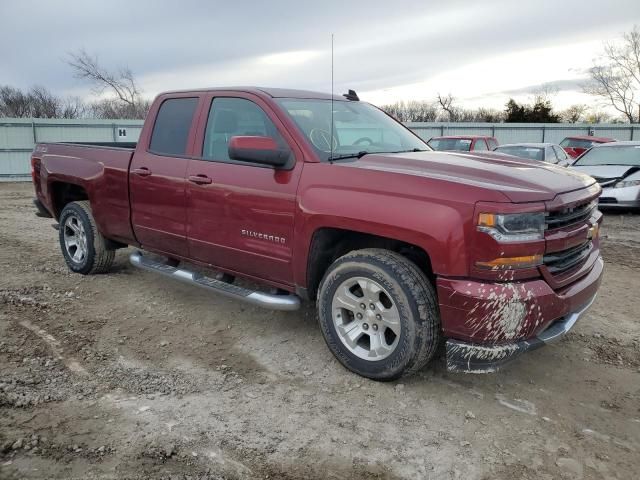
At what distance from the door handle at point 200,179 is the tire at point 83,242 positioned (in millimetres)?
1906

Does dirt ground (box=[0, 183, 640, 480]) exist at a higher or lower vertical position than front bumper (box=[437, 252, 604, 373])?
lower

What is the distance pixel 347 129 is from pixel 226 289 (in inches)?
63.8

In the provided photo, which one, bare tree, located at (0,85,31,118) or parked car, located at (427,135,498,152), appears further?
bare tree, located at (0,85,31,118)

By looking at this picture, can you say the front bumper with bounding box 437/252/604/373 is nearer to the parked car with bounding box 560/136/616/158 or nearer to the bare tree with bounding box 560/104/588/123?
the parked car with bounding box 560/136/616/158

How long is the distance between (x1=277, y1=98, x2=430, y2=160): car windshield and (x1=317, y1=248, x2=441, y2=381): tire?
0.87 m

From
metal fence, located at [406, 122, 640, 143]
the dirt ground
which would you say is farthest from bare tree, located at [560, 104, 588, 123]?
the dirt ground

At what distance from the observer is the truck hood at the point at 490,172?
3135 mm

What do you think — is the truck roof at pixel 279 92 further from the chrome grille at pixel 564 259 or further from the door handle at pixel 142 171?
the chrome grille at pixel 564 259

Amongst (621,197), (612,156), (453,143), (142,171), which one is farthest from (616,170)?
(142,171)

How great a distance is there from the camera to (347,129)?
4.39m

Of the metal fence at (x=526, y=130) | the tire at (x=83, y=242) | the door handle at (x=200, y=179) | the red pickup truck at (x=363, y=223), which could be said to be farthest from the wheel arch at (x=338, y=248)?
the metal fence at (x=526, y=130)

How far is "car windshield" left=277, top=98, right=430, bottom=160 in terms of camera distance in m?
3.98

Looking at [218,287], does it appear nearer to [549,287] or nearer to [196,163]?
[196,163]

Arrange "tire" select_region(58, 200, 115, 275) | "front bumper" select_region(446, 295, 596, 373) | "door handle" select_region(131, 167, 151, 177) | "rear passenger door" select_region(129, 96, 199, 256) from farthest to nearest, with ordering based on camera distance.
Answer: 1. "tire" select_region(58, 200, 115, 275)
2. "door handle" select_region(131, 167, 151, 177)
3. "rear passenger door" select_region(129, 96, 199, 256)
4. "front bumper" select_region(446, 295, 596, 373)
